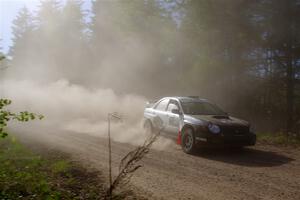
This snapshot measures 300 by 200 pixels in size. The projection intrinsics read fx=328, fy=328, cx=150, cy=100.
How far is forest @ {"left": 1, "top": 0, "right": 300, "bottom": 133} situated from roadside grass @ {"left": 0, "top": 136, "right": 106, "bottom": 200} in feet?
12.9

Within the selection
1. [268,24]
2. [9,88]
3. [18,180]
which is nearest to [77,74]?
[9,88]

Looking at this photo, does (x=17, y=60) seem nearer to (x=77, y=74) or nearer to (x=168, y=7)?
(x=77, y=74)

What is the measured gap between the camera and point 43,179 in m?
6.06

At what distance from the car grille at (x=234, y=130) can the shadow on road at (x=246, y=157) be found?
0.64 metres

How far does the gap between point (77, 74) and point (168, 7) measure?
19067mm

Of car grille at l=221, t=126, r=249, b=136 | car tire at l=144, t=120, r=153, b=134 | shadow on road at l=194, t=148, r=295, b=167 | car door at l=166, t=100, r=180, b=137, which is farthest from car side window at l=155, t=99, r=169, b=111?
car grille at l=221, t=126, r=249, b=136

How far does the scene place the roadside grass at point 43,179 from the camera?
17.6 ft

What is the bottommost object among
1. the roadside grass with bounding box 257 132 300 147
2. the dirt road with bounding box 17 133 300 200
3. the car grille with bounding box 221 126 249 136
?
the dirt road with bounding box 17 133 300 200

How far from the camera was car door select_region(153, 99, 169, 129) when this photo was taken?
37.9 feet

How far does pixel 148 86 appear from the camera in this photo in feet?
87.2

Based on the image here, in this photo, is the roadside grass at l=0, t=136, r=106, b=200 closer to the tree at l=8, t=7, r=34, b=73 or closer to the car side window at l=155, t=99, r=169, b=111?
the car side window at l=155, t=99, r=169, b=111

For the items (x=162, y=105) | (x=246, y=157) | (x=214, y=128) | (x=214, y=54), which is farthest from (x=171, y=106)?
(x=214, y=54)

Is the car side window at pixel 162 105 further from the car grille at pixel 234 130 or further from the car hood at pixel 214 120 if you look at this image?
the car grille at pixel 234 130

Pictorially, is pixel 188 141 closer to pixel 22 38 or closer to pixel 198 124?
pixel 198 124
